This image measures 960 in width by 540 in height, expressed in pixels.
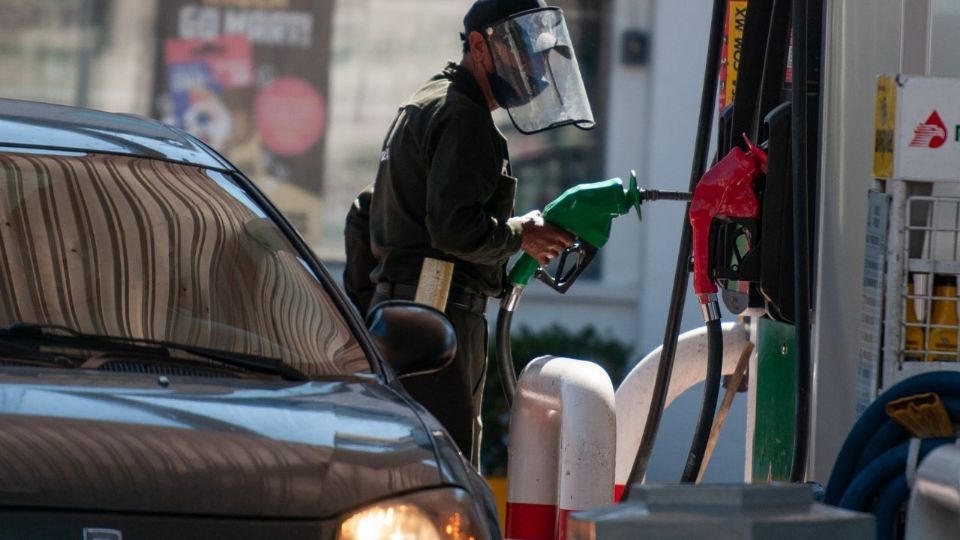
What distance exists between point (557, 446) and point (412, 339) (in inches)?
47.9

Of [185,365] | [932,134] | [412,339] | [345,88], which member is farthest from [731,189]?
[345,88]

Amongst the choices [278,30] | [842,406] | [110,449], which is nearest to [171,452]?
[110,449]

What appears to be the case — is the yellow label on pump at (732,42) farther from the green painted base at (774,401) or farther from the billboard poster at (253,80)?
→ the billboard poster at (253,80)

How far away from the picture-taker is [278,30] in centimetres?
1207

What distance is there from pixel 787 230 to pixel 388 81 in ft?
25.7

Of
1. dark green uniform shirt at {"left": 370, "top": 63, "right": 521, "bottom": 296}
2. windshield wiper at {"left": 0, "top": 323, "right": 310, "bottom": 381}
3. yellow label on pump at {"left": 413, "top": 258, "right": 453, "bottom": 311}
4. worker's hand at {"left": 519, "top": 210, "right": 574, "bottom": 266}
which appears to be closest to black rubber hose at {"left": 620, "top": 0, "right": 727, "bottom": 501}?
worker's hand at {"left": 519, "top": 210, "right": 574, "bottom": 266}

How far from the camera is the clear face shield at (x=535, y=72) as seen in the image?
5379 mm

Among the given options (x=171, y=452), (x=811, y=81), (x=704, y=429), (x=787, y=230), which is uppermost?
(x=811, y=81)

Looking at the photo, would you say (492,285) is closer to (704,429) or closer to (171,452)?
(704,429)

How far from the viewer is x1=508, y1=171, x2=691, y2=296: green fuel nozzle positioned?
17.9 feet

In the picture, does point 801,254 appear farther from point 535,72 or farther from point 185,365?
point 185,365

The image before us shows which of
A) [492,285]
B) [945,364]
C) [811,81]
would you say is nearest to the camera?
[945,364]

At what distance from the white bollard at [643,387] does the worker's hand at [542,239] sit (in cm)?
46

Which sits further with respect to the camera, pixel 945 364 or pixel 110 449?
pixel 945 364
